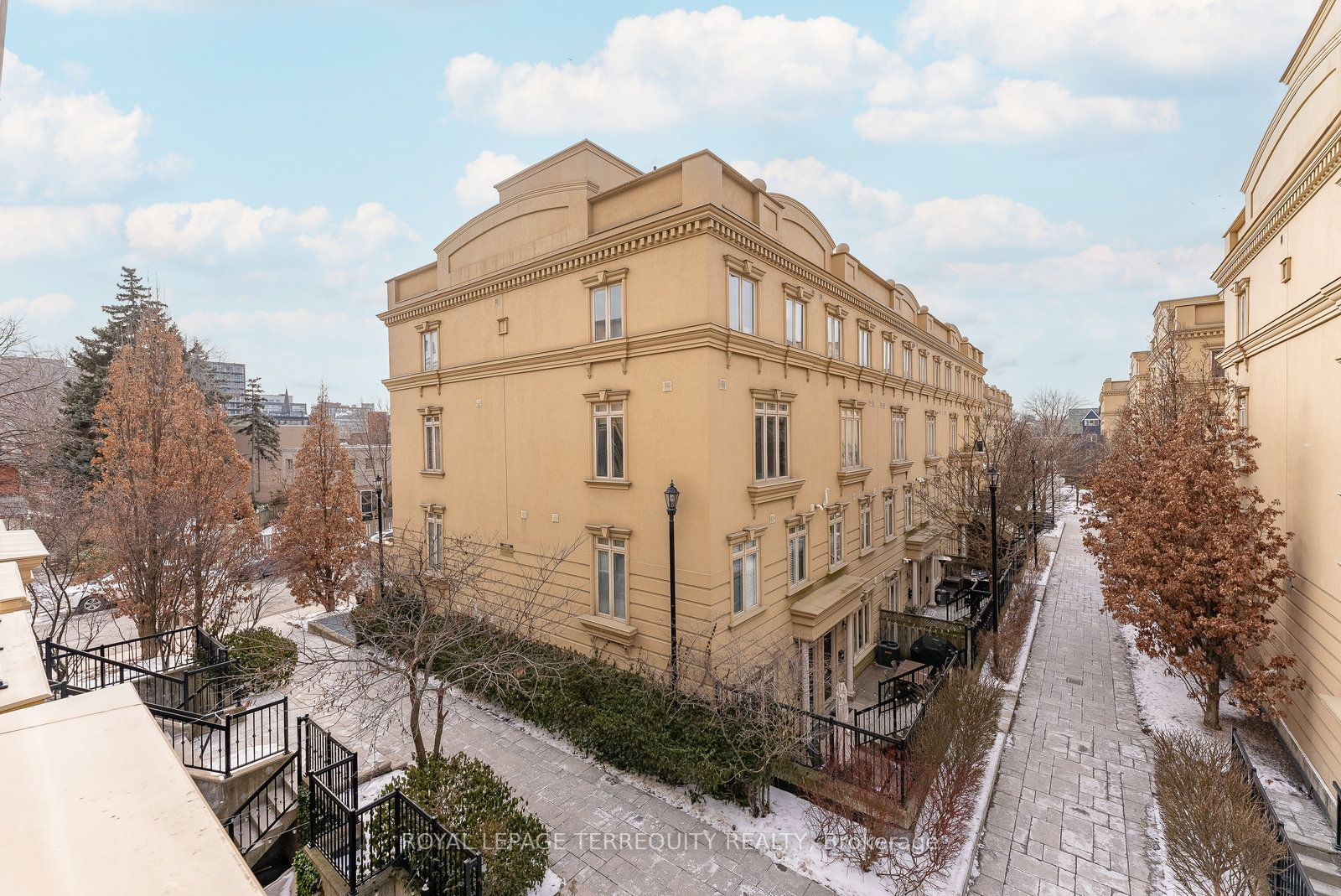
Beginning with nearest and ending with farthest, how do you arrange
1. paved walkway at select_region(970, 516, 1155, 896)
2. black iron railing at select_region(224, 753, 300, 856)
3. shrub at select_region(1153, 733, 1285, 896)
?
shrub at select_region(1153, 733, 1285, 896) → paved walkway at select_region(970, 516, 1155, 896) → black iron railing at select_region(224, 753, 300, 856)

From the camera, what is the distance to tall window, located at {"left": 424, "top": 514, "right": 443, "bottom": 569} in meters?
16.5

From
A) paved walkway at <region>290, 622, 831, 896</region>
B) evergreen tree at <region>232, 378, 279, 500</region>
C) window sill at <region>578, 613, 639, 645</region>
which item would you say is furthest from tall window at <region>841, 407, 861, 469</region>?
evergreen tree at <region>232, 378, 279, 500</region>

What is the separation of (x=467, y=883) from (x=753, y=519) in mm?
7772

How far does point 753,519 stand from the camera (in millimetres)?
11852

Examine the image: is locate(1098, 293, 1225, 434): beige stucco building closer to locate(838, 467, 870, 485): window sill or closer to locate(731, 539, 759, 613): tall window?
locate(838, 467, 870, 485): window sill

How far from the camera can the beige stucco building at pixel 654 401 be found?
10.9 metres

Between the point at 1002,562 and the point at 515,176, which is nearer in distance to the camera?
the point at 515,176

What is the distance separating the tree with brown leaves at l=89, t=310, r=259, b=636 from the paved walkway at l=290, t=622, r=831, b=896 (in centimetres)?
575

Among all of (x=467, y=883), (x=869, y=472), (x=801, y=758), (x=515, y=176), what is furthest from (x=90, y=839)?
(x=869, y=472)

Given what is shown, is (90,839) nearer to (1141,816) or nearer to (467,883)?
(467,883)

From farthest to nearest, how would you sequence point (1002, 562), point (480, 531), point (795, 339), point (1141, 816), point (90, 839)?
1. point (1002, 562)
2. point (480, 531)
3. point (795, 339)
4. point (1141, 816)
5. point (90, 839)

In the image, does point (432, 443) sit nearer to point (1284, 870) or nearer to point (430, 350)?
point (430, 350)

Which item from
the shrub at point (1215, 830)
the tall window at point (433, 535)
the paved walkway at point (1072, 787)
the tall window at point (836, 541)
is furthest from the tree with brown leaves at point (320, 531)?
the shrub at point (1215, 830)

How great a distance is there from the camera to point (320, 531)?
1800cm
